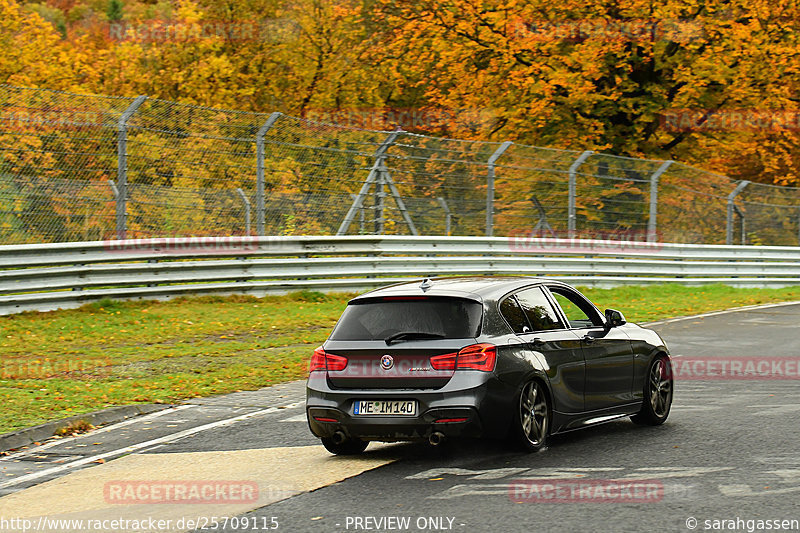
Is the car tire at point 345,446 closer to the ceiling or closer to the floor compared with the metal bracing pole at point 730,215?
closer to the floor

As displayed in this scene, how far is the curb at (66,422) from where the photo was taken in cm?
912

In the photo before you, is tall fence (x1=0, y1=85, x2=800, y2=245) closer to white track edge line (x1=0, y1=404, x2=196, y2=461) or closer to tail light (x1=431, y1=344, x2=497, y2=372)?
white track edge line (x1=0, y1=404, x2=196, y2=461)

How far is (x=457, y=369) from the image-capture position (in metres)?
7.87

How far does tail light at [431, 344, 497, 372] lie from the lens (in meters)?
7.86

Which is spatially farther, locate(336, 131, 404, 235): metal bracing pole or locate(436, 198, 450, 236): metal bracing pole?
locate(436, 198, 450, 236): metal bracing pole

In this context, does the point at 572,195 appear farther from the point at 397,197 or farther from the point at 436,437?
the point at 436,437

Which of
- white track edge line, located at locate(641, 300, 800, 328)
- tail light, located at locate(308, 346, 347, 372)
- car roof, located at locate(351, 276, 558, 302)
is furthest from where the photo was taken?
white track edge line, located at locate(641, 300, 800, 328)

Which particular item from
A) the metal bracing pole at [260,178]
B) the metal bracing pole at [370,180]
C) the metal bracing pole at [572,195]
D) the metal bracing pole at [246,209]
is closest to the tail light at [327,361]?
the metal bracing pole at [246,209]

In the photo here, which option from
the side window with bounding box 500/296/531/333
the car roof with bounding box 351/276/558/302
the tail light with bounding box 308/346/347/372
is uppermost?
the car roof with bounding box 351/276/558/302

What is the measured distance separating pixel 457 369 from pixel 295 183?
12571mm

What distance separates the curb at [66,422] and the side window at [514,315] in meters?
3.99

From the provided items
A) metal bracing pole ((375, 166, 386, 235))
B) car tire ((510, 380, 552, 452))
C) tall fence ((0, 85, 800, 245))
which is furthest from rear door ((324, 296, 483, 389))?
metal bracing pole ((375, 166, 386, 235))

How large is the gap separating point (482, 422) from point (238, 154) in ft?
40.1

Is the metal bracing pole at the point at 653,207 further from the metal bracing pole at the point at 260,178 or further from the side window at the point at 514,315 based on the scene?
the side window at the point at 514,315
